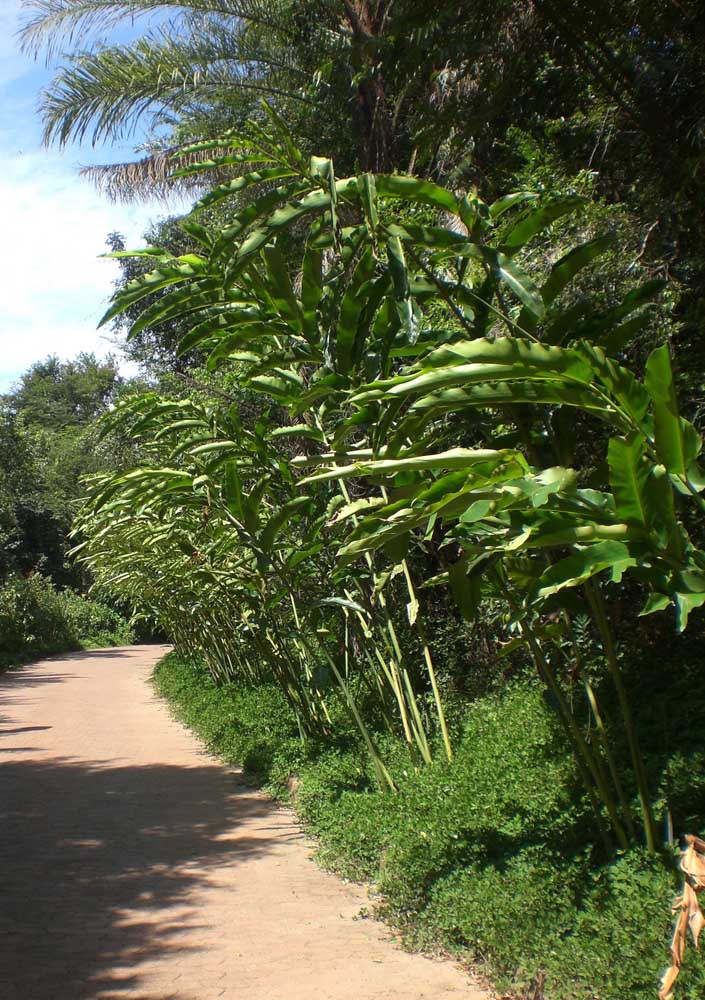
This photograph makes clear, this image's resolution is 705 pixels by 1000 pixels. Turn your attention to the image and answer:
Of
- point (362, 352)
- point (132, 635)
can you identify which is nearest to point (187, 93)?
point (362, 352)

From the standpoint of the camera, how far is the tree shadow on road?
3.75 metres

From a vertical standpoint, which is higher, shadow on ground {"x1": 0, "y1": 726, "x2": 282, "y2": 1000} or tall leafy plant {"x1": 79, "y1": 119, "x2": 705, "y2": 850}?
tall leafy plant {"x1": 79, "y1": 119, "x2": 705, "y2": 850}

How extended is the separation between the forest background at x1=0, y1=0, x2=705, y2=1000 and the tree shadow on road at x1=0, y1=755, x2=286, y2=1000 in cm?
69

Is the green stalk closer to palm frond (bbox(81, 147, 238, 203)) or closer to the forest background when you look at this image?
the forest background

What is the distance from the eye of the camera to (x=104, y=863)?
5285mm

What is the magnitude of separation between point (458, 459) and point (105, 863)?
390 centimetres

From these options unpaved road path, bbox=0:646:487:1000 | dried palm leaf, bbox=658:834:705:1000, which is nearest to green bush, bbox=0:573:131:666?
unpaved road path, bbox=0:646:487:1000

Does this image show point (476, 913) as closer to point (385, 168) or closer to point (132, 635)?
point (385, 168)

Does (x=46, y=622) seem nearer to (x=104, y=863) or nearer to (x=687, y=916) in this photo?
(x=104, y=863)

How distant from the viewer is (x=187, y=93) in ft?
37.4

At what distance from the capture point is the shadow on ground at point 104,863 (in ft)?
12.3

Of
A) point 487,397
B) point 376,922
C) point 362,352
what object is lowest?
point 376,922

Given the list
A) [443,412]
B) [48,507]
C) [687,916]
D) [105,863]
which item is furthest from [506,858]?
[48,507]

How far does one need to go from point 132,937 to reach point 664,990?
2.80 meters
